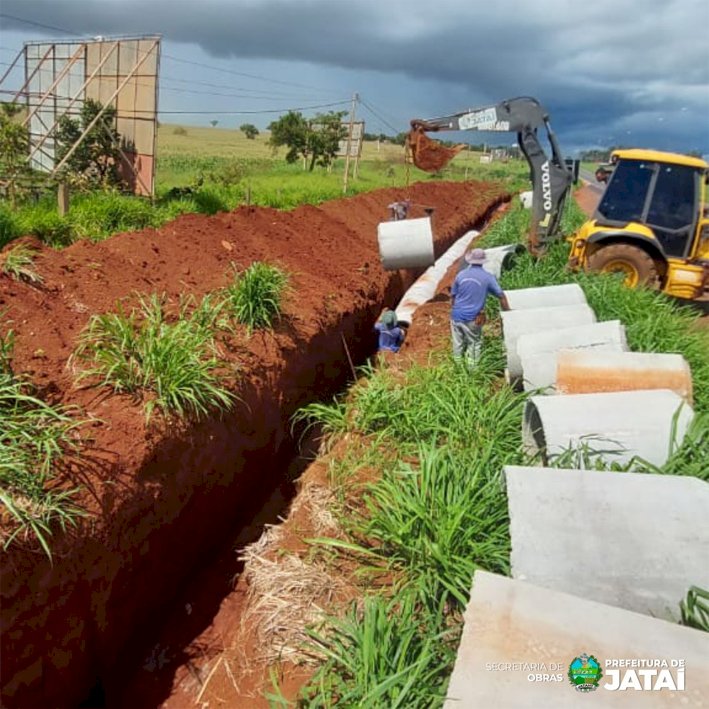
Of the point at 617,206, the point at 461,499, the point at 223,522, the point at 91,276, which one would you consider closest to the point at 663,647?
the point at 461,499

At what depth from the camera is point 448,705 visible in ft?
5.95

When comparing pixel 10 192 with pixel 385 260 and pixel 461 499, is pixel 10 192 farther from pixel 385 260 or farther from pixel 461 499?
pixel 461 499

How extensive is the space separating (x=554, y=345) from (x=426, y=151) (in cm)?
565

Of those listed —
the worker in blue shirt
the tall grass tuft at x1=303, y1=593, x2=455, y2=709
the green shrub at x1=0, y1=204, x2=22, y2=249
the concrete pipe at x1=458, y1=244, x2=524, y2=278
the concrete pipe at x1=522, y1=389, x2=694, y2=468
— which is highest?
the concrete pipe at x1=458, y1=244, x2=524, y2=278

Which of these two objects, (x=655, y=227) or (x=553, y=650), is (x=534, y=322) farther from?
(x=655, y=227)

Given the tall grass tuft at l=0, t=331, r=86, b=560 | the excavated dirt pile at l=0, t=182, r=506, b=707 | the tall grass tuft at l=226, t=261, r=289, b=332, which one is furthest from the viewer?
the tall grass tuft at l=226, t=261, r=289, b=332

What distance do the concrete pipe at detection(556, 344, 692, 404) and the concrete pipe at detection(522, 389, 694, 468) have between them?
1.60 ft

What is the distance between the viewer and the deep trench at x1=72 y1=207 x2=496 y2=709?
3.51m

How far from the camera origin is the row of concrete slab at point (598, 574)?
6.10 feet

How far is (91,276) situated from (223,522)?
2614 millimetres

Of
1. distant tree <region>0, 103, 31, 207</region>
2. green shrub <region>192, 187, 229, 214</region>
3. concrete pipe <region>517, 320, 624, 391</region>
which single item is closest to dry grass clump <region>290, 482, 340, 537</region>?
concrete pipe <region>517, 320, 624, 391</region>

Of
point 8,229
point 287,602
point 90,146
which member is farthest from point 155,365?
point 90,146

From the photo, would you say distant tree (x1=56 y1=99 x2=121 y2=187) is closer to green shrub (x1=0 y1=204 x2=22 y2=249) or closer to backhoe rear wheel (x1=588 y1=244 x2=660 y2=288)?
green shrub (x1=0 y1=204 x2=22 y2=249)

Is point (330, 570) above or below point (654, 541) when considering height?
below
